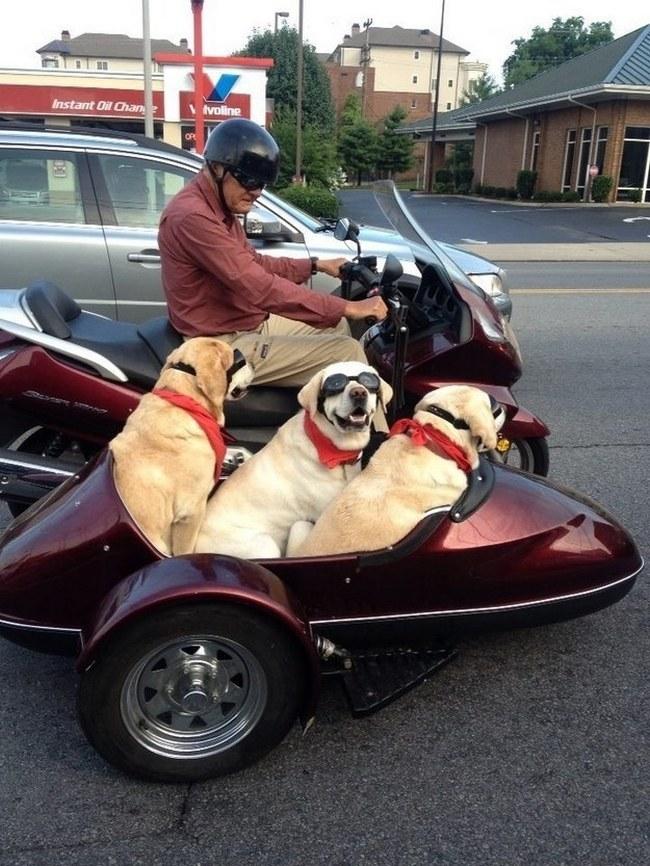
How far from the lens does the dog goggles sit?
283 centimetres

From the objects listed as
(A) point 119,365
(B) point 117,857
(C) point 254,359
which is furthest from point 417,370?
(B) point 117,857

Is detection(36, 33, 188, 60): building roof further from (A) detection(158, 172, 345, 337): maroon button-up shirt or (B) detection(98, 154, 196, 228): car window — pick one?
(A) detection(158, 172, 345, 337): maroon button-up shirt

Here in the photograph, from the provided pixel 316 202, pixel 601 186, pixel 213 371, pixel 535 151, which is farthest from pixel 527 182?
pixel 213 371

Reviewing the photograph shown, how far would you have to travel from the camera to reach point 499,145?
144 ft

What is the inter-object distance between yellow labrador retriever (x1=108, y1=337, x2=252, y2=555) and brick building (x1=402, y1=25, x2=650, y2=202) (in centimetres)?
3385

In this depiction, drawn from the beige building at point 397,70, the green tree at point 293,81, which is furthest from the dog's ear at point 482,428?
the beige building at point 397,70

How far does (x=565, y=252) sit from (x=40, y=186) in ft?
46.6

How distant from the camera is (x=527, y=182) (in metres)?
39.3

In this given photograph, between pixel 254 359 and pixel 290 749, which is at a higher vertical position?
pixel 254 359

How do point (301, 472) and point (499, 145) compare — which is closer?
point (301, 472)

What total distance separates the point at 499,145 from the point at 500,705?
45.1 m

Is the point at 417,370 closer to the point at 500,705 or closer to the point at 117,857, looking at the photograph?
the point at 500,705

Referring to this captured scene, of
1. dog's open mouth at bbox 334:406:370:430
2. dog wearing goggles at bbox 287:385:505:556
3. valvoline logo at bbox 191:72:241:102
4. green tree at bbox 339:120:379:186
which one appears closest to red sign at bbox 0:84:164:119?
valvoline logo at bbox 191:72:241:102

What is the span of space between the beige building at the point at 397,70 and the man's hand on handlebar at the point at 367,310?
92103mm
